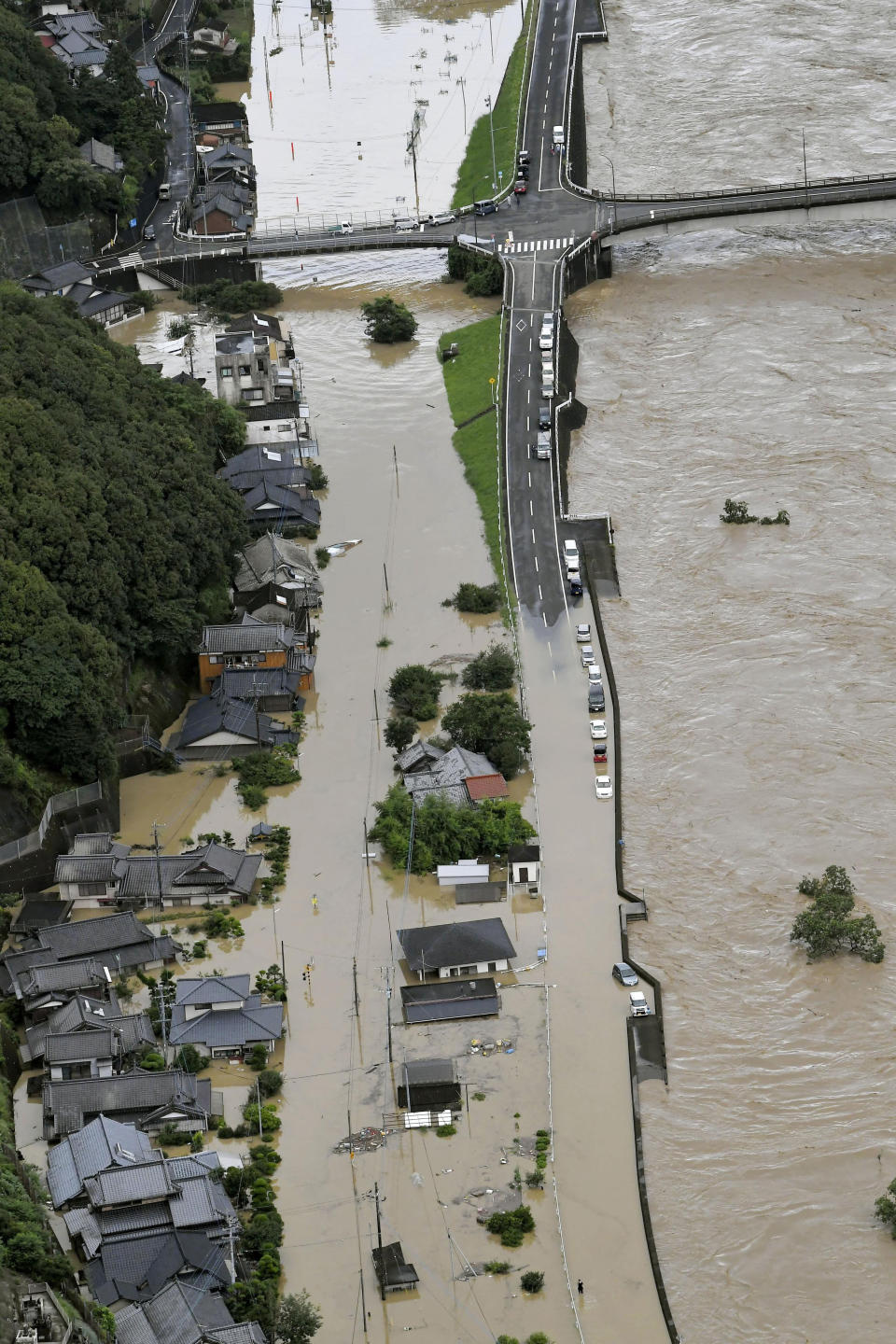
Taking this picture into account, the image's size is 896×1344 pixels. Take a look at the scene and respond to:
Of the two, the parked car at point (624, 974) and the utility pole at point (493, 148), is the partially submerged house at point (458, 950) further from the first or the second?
the utility pole at point (493, 148)

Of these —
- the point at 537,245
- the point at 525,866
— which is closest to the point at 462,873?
the point at 525,866

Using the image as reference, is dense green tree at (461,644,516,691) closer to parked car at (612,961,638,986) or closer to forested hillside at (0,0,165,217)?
parked car at (612,961,638,986)

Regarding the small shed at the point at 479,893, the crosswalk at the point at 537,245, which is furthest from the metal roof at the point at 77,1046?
the crosswalk at the point at 537,245

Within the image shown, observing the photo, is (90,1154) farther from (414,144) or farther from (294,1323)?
(414,144)

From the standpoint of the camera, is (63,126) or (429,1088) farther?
(63,126)

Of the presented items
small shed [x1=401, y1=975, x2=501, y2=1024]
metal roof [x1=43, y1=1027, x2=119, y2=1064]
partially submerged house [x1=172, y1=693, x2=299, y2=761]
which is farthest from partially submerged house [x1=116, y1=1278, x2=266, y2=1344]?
partially submerged house [x1=172, y1=693, x2=299, y2=761]

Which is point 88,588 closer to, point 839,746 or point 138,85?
point 839,746

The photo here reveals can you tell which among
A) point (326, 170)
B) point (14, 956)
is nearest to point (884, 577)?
point (14, 956)
